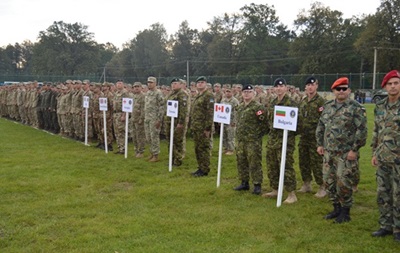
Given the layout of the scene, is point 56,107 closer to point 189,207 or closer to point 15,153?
point 15,153

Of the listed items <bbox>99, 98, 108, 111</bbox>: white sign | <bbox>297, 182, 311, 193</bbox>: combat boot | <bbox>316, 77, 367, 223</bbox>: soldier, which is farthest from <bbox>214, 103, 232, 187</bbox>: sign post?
<bbox>99, 98, 108, 111</bbox>: white sign

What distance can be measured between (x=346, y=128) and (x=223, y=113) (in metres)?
2.53

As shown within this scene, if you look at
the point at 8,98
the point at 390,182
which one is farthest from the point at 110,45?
the point at 390,182

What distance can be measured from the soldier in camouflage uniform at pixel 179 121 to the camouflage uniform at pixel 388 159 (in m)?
4.76

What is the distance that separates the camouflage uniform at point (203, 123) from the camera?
8266 mm

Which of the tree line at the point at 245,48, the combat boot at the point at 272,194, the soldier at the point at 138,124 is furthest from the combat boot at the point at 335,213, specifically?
the tree line at the point at 245,48

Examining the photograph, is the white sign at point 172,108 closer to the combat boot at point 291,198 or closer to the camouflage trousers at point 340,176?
the combat boot at point 291,198

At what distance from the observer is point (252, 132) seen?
6734 millimetres

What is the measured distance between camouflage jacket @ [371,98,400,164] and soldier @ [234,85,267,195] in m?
2.15

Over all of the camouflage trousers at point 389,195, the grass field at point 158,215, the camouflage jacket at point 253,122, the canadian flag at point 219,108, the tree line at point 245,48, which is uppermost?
the tree line at point 245,48

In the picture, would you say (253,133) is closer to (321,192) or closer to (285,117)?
(285,117)

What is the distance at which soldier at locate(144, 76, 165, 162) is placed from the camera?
32.4 ft

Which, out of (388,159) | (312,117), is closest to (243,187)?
(312,117)

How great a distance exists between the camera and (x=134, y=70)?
→ 83000 mm
